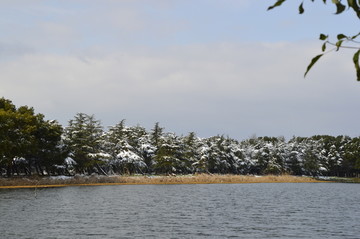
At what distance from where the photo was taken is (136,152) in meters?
102

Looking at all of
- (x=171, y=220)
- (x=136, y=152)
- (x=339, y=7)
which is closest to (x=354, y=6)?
(x=339, y=7)

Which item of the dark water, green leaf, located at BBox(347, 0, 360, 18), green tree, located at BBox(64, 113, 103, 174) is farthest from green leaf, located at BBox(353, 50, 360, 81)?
green tree, located at BBox(64, 113, 103, 174)

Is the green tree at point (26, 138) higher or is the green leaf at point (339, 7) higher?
the green tree at point (26, 138)

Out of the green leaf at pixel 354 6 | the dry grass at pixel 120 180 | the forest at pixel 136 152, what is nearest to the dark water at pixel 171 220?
the dry grass at pixel 120 180

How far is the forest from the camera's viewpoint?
6994 centimetres

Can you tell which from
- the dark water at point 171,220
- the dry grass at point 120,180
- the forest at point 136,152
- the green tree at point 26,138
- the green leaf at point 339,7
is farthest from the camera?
the forest at point 136,152

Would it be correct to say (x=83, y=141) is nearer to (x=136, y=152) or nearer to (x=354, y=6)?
(x=136, y=152)

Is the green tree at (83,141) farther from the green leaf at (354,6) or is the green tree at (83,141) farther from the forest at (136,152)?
the green leaf at (354,6)

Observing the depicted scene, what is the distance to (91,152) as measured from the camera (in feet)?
287

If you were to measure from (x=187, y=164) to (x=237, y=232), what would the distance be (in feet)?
258

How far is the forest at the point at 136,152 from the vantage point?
2753 inches

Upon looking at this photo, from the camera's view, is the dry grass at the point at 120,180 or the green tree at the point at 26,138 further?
the green tree at the point at 26,138

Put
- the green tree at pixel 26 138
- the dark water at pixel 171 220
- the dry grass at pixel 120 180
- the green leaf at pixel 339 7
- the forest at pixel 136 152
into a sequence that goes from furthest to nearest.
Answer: the forest at pixel 136 152
the green tree at pixel 26 138
the dry grass at pixel 120 180
the dark water at pixel 171 220
the green leaf at pixel 339 7

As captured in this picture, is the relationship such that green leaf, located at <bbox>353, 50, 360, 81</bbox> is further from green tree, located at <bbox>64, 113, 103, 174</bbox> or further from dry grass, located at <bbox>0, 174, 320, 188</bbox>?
green tree, located at <bbox>64, 113, 103, 174</bbox>
